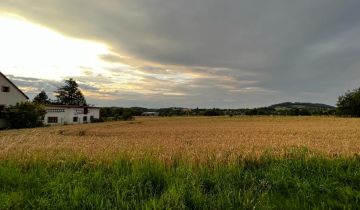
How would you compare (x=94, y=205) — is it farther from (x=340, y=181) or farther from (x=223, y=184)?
(x=340, y=181)

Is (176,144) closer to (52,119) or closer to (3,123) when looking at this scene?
(3,123)

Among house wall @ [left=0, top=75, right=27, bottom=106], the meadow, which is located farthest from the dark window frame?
the meadow

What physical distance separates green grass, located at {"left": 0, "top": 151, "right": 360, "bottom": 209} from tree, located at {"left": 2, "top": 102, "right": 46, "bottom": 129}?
167 ft

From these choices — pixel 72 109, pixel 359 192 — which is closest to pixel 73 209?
pixel 359 192

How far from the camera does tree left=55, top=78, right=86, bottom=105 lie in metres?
136

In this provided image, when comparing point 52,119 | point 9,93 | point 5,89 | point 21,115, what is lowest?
point 52,119

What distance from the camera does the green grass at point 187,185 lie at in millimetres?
5836

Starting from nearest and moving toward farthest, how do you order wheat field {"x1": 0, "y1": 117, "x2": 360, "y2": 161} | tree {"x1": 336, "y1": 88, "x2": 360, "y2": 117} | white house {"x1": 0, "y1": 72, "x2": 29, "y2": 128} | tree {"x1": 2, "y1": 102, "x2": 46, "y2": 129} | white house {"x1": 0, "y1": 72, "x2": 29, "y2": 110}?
wheat field {"x1": 0, "y1": 117, "x2": 360, "y2": 161} < tree {"x1": 2, "y1": 102, "x2": 46, "y2": 129} < white house {"x1": 0, "y1": 72, "x2": 29, "y2": 128} < white house {"x1": 0, "y1": 72, "x2": 29, "y2": 110} < tree {"x1": 336, "y1": 88, "x2": 360, "y2": 117}

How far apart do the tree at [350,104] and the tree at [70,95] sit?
102 metres

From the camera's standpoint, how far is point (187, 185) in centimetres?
659

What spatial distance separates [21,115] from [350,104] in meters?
93.8

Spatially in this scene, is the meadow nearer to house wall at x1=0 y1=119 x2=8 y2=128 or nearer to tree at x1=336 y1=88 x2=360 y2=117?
house wall at x1=0 y1=119 x2=8 y2=128

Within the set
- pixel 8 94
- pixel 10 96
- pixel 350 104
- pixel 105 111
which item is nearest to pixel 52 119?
pixel 10 96

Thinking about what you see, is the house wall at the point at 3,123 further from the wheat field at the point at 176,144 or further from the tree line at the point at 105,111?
the wheat field at the point at 176,144
